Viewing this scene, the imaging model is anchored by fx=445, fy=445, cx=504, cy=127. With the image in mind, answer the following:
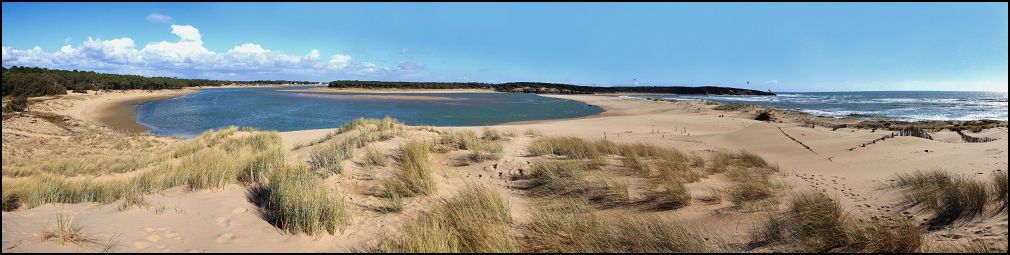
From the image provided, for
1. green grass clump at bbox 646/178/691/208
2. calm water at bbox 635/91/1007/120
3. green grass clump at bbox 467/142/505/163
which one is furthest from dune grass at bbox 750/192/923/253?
calm water at bbox 635/91/1007/120

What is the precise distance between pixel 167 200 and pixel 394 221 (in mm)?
3000

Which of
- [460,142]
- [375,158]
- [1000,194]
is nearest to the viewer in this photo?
[1000,194]

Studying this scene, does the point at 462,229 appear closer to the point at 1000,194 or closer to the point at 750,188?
the point at 750,188

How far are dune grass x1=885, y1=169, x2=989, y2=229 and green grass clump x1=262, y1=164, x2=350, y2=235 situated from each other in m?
6.09

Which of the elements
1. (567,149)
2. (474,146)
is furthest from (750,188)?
(474,146)

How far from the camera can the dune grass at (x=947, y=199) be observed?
14.6 feet

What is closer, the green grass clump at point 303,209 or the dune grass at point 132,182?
the green grass clump at point 303,209

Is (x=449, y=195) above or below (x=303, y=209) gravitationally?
below

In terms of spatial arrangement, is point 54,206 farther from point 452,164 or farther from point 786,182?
point 786,182

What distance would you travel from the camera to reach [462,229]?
4.47m

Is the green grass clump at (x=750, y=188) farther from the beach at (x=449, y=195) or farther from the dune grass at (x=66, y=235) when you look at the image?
the dune grass at (x=66, y=235)

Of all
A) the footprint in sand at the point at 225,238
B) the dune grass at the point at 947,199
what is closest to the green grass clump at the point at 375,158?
the footprint in sand at the point at 225,238

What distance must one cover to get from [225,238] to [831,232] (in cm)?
581

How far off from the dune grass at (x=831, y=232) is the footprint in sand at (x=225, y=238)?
5.11 m
